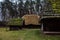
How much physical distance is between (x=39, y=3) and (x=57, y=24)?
117 feet

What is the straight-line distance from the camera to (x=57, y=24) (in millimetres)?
17250

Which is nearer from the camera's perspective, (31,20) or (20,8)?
(31,20)

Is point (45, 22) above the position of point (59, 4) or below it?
below

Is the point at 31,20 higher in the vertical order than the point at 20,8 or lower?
lower

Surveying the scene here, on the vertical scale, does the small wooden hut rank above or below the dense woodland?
below

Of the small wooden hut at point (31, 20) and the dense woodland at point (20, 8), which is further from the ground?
the dense woodland at point (20, 8)

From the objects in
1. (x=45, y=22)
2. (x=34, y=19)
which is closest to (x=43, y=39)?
(x=45, y=22)

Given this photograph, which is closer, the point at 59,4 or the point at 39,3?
the point at 59,4

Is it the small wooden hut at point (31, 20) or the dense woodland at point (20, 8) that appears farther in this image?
the dense woodland at point (20, 8)

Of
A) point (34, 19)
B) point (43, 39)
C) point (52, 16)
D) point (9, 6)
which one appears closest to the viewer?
point (43, 39)

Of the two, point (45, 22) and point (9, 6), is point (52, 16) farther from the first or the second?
point (9, 6)

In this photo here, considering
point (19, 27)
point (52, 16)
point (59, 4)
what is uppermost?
point (59, 4)

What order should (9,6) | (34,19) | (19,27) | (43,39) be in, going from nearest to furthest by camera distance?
(43,39)
(19,27)
(34,19)
(9,6)

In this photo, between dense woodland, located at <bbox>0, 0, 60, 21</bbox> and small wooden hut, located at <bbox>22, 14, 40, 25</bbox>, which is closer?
small wooden hut, located at <bbox>22, 14, 40, 25</bbox>
